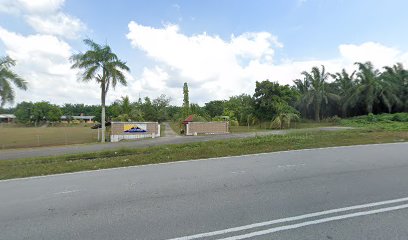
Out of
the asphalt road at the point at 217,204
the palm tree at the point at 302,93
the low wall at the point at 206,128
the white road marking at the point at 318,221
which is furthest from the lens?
the palm tree at the point at 302,93

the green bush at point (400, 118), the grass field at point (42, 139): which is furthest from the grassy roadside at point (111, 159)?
the green bush at point (400, 118)

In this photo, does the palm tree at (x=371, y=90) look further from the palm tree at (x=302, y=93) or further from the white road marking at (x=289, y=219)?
the white road marking at (x=289, y=219)

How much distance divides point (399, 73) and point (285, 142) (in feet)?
123

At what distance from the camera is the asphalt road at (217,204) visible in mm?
3465

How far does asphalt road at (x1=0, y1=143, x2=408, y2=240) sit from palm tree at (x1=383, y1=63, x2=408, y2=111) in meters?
37.6

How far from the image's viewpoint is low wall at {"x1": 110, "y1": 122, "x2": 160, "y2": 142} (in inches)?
896

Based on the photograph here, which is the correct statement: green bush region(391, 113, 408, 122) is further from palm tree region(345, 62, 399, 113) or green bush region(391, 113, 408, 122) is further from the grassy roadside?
the grassy roadside

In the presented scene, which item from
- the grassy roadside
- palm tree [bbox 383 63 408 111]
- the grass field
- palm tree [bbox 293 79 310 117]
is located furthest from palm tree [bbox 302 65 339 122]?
the grass field

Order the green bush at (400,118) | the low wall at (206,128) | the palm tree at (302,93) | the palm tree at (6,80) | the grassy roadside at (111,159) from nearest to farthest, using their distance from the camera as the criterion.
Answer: the grassy roadside at (111,159) < the palm tree at (6,80) < the low wall at (206,128) < the green bush at (400,118) < the palm tree at (302,93)

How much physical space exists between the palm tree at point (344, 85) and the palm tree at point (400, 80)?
4.73m

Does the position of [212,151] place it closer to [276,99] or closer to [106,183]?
[106,183]

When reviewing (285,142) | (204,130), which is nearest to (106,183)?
(285,142)

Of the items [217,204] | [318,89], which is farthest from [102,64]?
[318,89]

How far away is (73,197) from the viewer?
17.1 feet
